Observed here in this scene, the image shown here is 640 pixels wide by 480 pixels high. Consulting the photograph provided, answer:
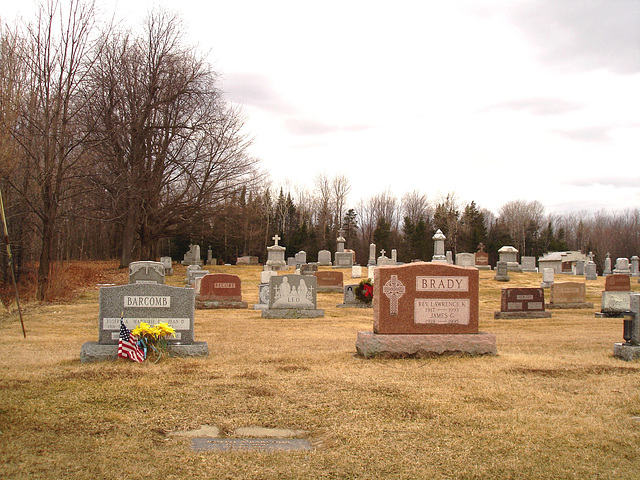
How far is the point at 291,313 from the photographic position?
15.2 m

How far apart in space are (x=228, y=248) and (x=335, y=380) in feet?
154

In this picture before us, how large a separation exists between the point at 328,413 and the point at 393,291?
3201 millimetres

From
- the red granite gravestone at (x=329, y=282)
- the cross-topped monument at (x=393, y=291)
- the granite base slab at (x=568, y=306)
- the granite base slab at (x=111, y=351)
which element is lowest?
the granite base slab at (x=568, y=306)

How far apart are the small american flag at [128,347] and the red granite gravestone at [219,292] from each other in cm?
1002

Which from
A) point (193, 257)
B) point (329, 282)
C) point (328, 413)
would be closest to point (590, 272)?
point (329, 282)

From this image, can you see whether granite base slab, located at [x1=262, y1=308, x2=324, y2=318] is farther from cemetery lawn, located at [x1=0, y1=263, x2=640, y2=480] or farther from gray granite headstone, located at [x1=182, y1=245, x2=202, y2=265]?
gray granite headstone, located at [x1=182, y1=245, x2=202, y2=265]

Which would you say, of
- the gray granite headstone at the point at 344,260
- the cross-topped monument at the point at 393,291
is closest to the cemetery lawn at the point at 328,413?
the cross-topped monument at the point at 393,291

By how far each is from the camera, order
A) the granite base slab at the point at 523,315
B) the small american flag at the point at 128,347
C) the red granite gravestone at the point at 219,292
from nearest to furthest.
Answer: the small american flag at the point at 128,347, the granite base slab at the point at 523,315, the red granite gravestone at the point at 219,292

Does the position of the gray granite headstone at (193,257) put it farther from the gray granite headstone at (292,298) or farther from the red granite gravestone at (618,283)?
the red granite gravestone at (618,283)

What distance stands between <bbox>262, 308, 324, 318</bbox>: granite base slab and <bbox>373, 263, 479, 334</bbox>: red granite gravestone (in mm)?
7469

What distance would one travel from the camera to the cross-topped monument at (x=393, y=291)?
7.79 metres

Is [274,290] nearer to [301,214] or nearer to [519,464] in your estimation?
[519,464]

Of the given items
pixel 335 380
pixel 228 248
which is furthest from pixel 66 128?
pixel 228 248

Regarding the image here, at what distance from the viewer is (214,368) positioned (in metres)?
6.73
